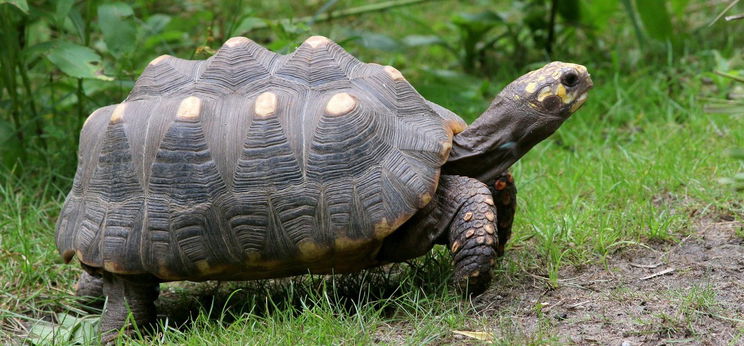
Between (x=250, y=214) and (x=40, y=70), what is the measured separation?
14.6 feet

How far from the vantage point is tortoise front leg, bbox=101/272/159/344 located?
4.22 m

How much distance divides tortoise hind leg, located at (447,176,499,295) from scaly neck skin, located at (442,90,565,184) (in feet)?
0.82

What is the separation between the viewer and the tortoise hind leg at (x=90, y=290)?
4.58 m

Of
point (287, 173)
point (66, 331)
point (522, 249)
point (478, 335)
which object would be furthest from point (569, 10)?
point (66, 331)

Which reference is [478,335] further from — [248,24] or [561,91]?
[248,24]

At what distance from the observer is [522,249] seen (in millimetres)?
4480

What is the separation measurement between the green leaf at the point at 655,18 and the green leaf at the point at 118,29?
402 centimetres

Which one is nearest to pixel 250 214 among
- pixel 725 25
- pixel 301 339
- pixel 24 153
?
pixel 301 339

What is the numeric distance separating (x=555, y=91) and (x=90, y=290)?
2531mm

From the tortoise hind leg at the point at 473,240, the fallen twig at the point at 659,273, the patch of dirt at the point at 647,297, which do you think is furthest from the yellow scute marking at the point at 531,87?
the fallen twig at the point at 659,273

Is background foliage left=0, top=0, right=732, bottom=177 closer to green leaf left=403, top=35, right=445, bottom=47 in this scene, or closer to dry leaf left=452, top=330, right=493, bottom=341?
green leaf left=403, top=35, right=445, bottom=47

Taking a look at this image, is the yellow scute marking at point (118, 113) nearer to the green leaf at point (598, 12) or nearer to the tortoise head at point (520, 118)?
the tortoise head at point (520, 118)

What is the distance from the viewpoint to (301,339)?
360 cm

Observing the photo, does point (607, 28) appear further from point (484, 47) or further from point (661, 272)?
point (661, 272)
